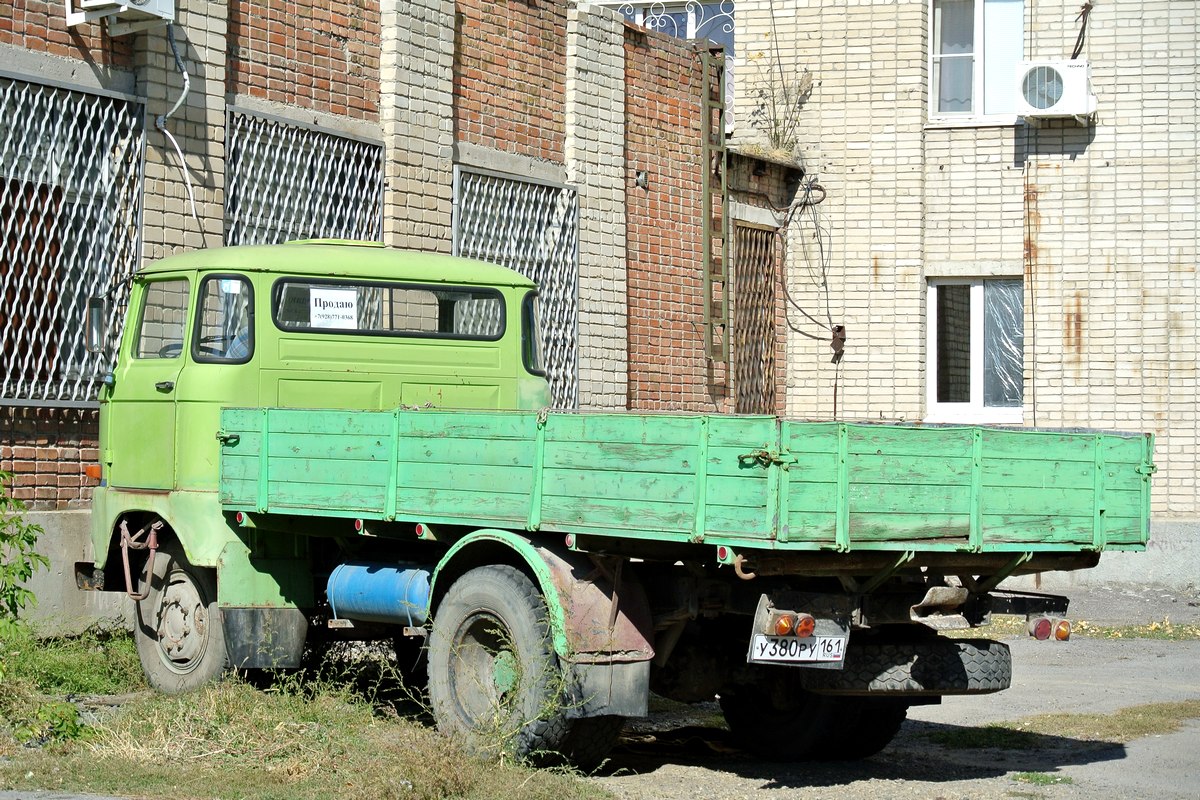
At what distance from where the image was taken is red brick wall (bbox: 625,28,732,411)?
55.1 feet

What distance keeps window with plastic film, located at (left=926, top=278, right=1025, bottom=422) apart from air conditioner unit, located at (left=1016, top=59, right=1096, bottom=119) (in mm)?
1916

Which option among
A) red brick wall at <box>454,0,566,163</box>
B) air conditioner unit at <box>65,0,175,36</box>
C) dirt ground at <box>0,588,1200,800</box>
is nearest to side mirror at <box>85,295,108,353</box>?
air conditioner unit at <box>65,0,175,36</box>

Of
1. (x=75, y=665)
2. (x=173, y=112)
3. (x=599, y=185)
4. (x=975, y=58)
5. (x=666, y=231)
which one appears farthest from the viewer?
(x=975, y=58)

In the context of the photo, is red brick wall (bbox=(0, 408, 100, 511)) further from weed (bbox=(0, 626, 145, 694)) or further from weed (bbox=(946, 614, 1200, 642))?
weed (bbox=(946, 614, 1200, 642))

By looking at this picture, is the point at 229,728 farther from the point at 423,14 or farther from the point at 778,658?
the point at 423,14

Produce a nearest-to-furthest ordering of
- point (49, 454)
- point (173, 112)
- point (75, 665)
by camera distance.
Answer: point (75, 665) < point (49, 454) < point (173, 112)

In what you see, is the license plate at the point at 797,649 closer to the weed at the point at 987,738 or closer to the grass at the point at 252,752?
the grass at the point at 252,752

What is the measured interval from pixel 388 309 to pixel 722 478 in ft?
11.4

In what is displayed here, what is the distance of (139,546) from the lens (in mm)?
9219

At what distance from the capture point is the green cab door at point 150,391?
30.1 ft

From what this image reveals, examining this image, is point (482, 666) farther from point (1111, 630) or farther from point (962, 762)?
point (1111, 630)

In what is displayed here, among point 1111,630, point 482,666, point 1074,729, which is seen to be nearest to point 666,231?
point 1111,630

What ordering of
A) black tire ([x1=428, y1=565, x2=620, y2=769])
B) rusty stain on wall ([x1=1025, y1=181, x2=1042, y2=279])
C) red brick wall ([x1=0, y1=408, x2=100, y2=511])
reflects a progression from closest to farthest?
black tire ([x1=428, y1=565, x2=620, y2=769])
red brick wall ([x1=0, y1=408, x2=100, y2=511])
rusty stain on wall ([x1=1025, y1=181, x2=1042, y2=279])

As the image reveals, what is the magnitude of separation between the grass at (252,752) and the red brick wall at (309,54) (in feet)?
17.5
